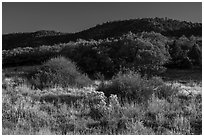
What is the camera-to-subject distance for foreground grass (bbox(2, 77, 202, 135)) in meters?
8.49

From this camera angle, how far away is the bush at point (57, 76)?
1439 centimetres

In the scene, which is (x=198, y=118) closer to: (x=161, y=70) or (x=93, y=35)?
(x=161, y=70)

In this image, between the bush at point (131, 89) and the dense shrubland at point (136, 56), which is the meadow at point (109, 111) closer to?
the bush at point (131, 89)

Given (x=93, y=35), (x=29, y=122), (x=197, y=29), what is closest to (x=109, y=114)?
(x=29, y=122)

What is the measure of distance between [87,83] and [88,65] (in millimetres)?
7975

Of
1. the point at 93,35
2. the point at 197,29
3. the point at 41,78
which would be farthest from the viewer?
the point at 93,35

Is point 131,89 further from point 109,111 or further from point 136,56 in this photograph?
point 136,56

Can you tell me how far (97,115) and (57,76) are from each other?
5.23m

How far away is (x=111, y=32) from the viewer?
1812 inches

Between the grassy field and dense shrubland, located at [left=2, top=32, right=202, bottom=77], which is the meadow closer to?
the grassy field

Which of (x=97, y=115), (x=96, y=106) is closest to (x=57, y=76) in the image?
(x=96, y=106)

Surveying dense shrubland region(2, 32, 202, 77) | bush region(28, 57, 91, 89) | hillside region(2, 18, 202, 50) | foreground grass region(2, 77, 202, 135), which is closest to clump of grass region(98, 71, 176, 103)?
foreground grass region(2, 77, 202, 135)

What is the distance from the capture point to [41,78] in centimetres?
1476

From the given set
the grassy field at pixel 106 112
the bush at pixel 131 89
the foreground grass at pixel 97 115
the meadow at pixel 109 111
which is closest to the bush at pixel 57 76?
the meadow at pixel 109 111
